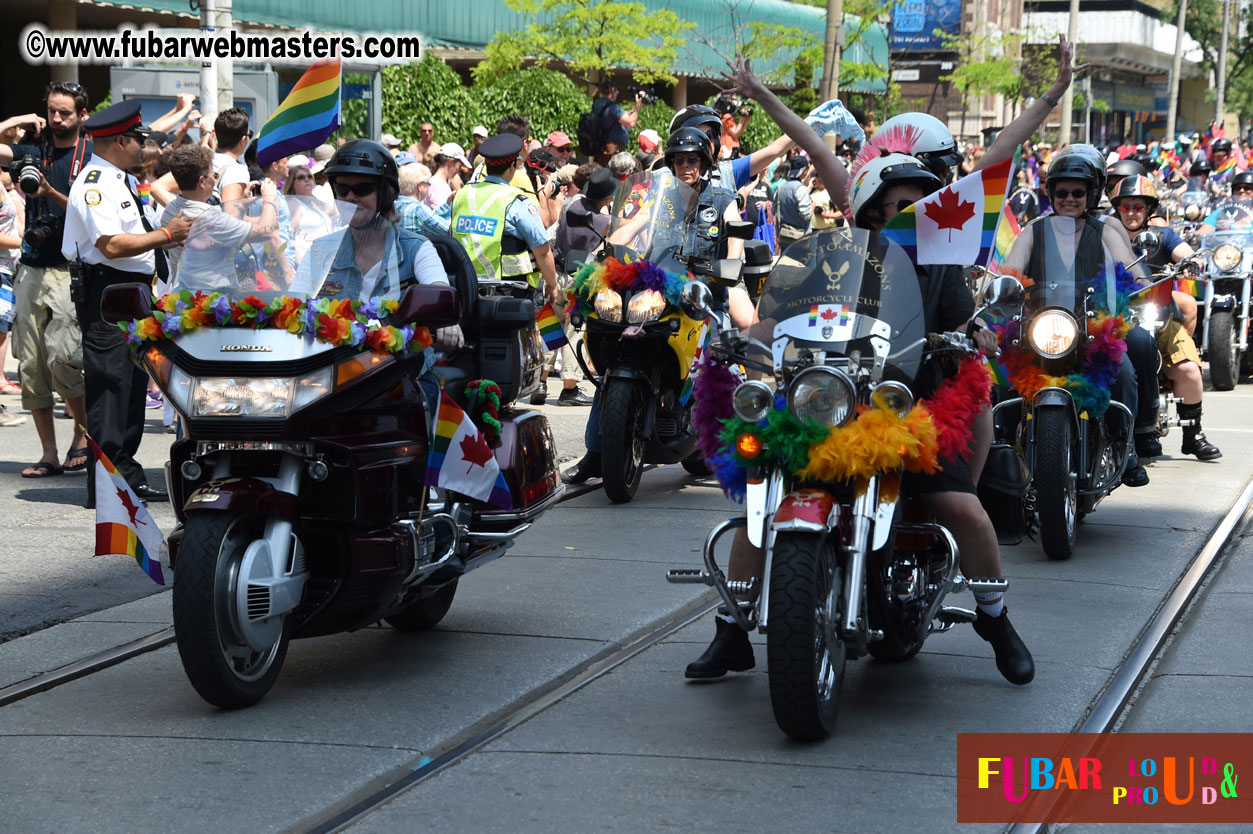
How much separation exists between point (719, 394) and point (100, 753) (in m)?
2.12

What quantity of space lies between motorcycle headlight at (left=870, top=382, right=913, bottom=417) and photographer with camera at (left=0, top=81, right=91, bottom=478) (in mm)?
5819

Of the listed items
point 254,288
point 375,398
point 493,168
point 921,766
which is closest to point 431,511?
point 375,398

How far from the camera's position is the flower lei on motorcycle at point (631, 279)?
913cm

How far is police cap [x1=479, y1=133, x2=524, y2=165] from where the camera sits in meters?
10.2

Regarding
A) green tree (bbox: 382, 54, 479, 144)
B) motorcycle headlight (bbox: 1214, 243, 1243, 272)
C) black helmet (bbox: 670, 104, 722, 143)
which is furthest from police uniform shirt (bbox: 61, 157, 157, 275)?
green tree (bbox: 382, 54, 479, 144)

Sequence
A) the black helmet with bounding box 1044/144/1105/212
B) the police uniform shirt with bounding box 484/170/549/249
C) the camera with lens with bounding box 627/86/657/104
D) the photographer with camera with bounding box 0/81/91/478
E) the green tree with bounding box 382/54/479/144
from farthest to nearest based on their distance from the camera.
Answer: the green tree with bounding box 382/54/479/144 < the camera with lens with bounding box 627/86/657/104 < the police uniform shirt with bounding box 484/170/549/249 < the photographer with camera with bounding box 0/81/91/478 < the black helmet with bounding box 1044/144/1105/212

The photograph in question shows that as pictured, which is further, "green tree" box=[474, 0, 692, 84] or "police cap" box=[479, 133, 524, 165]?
"green tree" box=[474, 0, 692, 84]

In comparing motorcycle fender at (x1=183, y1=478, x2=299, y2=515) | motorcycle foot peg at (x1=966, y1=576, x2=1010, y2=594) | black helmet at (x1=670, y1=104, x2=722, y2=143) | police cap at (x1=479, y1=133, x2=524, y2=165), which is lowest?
motorcycle foot peg at (x1=966, y1=576, x2=1010, y2=594)

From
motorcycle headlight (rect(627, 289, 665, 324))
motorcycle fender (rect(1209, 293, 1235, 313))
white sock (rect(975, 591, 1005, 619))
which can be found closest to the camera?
white sock (rect(975, 591, 1005, 619))

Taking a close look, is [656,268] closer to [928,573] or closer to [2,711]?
[928,573]

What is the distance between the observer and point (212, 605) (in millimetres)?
4906

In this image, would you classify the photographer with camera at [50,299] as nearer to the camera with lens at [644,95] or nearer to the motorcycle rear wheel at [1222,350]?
the motorcycle rear wheel at [1222,350]

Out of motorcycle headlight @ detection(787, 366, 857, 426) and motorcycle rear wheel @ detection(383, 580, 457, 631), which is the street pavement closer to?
motorcycle rear wheel @ detection(383, 580, 457, 631)

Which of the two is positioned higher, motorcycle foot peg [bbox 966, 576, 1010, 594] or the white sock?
motorcycle foot peg [bbox 966, 576, 1010, 594]
